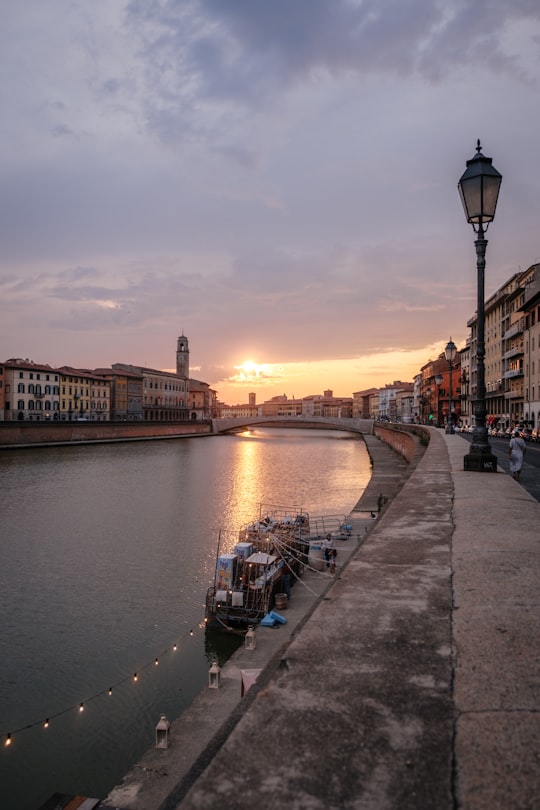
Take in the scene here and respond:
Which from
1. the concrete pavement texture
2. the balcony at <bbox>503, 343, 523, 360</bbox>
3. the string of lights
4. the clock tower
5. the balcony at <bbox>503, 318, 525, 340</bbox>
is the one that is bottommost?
the string of lights

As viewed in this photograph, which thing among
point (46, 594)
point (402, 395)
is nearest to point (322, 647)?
point (46, 594)

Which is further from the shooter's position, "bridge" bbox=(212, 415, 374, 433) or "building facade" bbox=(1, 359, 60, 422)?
"bridge" bbox=(212, 415, 374, 433)

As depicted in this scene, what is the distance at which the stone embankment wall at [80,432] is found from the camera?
61.1m

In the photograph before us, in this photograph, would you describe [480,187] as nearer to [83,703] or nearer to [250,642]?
[250,642]

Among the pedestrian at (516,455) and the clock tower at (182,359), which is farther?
the clock tower at (182,359)

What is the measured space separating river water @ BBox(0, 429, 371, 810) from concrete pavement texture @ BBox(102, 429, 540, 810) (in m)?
6.72

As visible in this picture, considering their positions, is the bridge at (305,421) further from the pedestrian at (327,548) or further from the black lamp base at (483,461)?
the black lamp base at (483,461)

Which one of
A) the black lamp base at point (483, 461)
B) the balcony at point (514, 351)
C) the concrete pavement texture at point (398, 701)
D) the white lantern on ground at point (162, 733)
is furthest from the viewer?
the balcony at point (514, 351)

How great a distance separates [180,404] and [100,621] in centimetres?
12204

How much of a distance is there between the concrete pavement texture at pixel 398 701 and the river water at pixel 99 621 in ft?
22.0

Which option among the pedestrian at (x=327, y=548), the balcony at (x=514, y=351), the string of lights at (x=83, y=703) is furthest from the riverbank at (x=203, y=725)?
the balcony at (x=514, y=351)

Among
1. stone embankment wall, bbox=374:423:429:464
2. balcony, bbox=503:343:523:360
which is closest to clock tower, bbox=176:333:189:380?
stone embankment wall, bbox=374:423:429:464

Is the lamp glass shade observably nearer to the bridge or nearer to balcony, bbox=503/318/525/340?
balcony, bbox=503/318/525/340

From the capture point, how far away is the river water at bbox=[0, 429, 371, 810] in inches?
346
